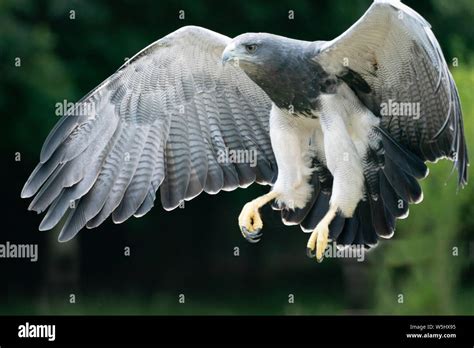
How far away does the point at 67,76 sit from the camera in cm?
1381

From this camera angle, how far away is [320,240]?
24.8 feet

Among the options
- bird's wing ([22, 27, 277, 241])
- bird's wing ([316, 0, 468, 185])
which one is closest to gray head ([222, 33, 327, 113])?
bird's wing ([316, 0, 468, 185])

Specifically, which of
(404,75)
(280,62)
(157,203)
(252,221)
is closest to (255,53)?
(280,62)

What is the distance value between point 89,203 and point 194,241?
282 inches

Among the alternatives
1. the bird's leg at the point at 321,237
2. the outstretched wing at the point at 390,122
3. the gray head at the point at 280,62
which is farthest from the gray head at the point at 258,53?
the bird's leg at the point at 321,237

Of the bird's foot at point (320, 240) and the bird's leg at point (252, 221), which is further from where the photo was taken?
the bird's leg at point (252, 221)

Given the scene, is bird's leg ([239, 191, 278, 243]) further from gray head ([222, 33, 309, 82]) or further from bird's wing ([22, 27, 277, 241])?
gray head ([222, 33, 309, 82])

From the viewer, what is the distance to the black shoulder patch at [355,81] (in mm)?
7816

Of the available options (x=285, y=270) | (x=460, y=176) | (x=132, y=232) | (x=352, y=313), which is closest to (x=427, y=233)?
(x=352, y=313)

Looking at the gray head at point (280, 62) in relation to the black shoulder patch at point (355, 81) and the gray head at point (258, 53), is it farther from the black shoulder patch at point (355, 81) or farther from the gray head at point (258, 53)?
the black shoulder patch at point (355, 81)

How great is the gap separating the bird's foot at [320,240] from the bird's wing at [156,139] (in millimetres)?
1014

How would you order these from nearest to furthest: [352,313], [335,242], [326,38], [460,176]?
[460,176] → [335,242] → [352,313] → [326,38]

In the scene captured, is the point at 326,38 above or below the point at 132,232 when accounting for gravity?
above
